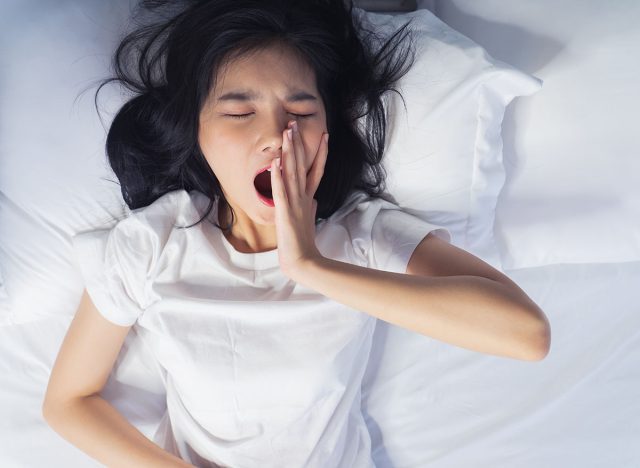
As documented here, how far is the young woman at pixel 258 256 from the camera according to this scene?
0.96 meters

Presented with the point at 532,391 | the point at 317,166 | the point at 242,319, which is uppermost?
the point at 317,166

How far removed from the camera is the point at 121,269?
108 centimetres

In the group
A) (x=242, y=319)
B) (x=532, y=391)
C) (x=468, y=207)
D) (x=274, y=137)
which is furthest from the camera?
(x=532, y=391)

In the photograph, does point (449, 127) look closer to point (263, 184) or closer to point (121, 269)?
point (263, 184)

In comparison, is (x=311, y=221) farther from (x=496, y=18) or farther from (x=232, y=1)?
(x=496, y=18)

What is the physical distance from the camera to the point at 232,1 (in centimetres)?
102

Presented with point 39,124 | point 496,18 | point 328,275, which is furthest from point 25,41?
point 496,18

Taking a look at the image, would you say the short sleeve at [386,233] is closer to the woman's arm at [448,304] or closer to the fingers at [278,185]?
the woman's arm at [448,304]

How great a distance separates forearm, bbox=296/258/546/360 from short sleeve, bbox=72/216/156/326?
1.00 feet

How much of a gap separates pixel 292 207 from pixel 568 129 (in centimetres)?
59

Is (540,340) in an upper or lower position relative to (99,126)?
lower

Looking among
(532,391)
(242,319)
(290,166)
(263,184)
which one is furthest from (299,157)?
(532,391)

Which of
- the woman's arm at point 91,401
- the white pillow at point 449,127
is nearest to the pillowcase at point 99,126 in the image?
the white pillow at point 449,127

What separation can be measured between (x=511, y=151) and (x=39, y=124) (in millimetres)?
885
